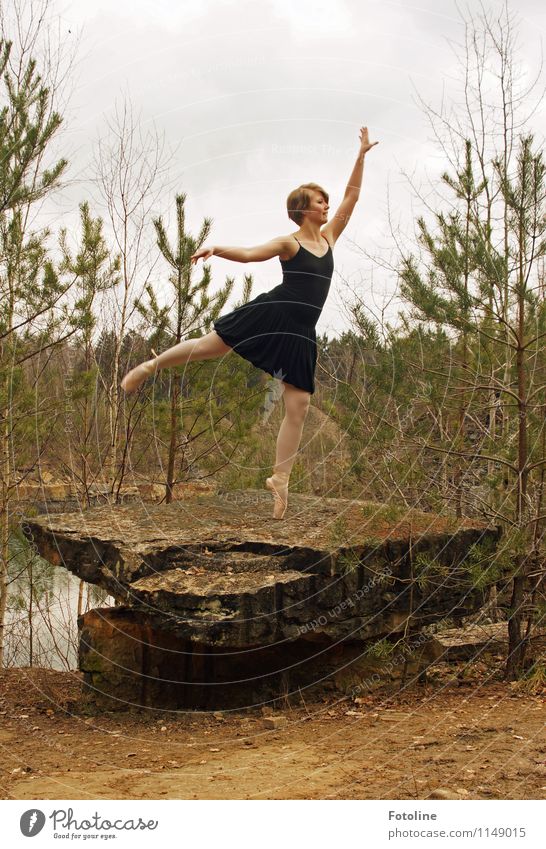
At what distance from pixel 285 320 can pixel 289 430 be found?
725 millimetres

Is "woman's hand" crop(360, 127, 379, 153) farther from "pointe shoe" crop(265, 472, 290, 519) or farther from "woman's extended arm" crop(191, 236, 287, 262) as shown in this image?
"pointe shoe" crop(265, 472, 290, 519)

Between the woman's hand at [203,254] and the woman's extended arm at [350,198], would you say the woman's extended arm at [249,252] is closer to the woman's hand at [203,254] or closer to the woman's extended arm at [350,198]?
the woman's hand at [203,254]

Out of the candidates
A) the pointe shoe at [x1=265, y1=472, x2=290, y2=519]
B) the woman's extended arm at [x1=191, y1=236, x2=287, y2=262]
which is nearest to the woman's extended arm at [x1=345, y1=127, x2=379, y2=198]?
the woman's extended arm at [x1=191, y1=236, x2=287, y2=262]

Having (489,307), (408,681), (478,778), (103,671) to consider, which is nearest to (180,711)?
(103,671)

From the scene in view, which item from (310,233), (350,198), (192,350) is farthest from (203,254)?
(350,198)

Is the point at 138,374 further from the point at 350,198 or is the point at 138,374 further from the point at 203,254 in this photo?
the point at 350,198

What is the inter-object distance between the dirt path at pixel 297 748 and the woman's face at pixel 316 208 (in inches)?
124

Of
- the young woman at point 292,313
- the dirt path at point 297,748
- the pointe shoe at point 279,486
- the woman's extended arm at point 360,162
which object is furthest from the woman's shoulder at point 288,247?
the dirt path at point 297,748

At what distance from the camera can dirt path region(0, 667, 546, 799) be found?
4227 mm

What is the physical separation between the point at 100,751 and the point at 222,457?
3611mm

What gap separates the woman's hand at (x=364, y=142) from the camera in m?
5.32

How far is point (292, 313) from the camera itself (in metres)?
5.30

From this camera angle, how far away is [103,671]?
6.25 m

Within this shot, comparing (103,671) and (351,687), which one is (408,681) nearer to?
(351,687)
